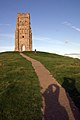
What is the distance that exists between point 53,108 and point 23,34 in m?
79.8

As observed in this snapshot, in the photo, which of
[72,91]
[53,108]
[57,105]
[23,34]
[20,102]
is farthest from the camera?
[23,34]

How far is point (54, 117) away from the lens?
1048 cm

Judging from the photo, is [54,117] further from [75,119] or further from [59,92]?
[59,92]

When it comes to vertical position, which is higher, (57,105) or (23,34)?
(23,34)

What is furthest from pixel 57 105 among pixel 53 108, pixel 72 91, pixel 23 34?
pixel 23 34

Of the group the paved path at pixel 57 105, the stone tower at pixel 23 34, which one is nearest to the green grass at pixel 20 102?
the paved path at pixel 57 105

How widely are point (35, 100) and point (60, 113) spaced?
2.71 meters

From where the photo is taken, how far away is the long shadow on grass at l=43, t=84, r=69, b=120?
34.6ft

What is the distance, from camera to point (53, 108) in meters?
11.7

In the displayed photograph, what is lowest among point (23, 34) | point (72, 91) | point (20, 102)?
point (20, 102)

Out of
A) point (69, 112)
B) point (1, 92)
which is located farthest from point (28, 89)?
point (69, 112)

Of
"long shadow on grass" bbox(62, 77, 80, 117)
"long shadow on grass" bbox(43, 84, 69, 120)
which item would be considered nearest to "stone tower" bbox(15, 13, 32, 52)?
"long shadow on grass" bbox(62, 77, 80, 117)

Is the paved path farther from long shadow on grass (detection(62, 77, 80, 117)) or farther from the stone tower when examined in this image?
the stone tower

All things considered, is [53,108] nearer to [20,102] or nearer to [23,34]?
[20,102]
